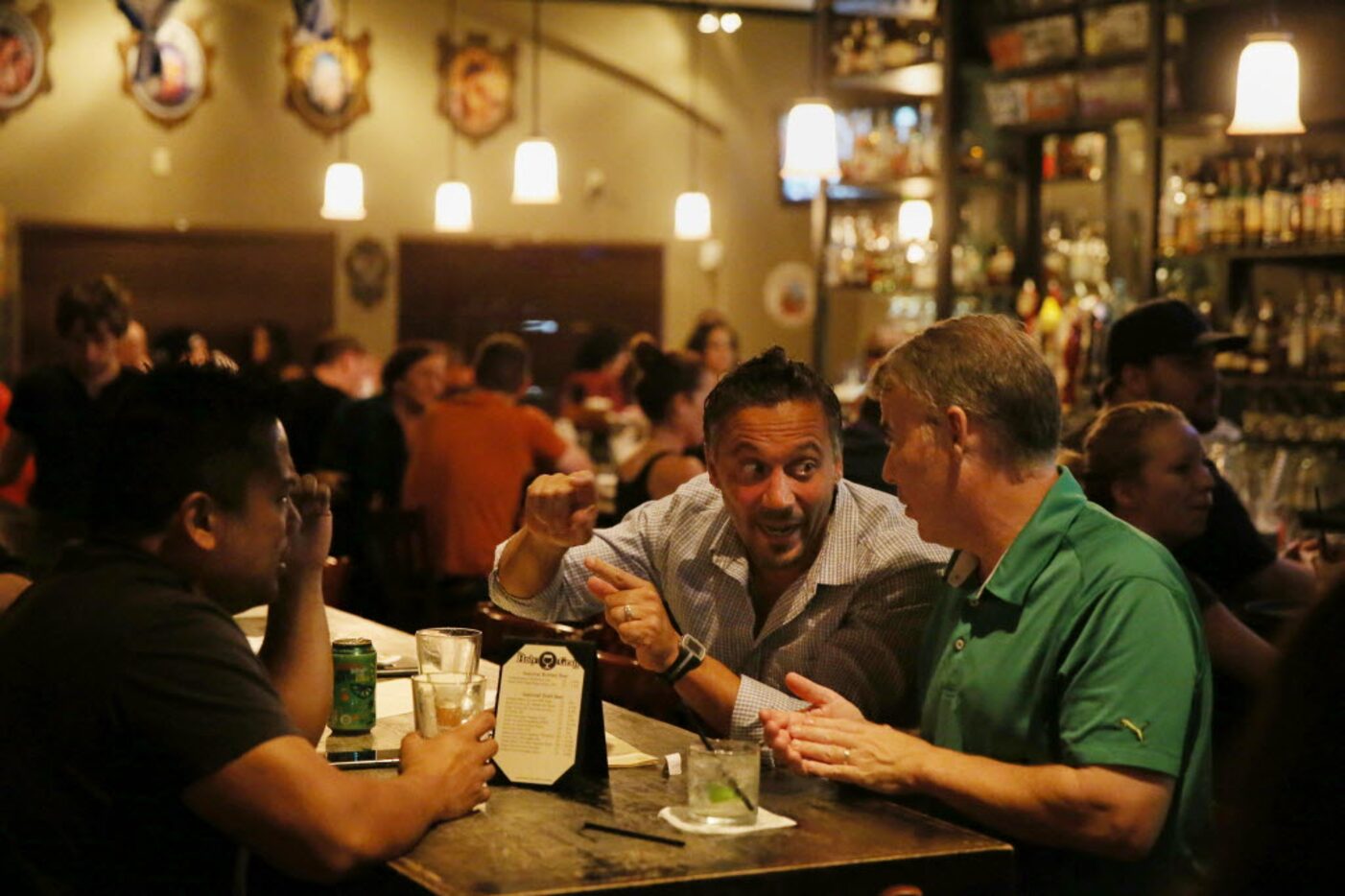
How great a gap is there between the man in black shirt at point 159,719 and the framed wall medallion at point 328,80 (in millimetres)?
10404

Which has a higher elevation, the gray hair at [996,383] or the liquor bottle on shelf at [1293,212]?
the liquor bottle on shelf at [1293,212]

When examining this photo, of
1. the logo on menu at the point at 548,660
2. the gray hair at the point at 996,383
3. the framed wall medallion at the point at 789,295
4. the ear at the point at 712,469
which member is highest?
the framed wall medallion at the point at 789,295

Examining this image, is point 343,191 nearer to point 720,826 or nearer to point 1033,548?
point 1033,548

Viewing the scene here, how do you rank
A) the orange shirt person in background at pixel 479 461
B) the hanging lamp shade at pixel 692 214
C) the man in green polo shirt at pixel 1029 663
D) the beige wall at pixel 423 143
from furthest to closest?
1. the beige wall at pixel 423 143
2. the hanging lamp shade at pixel 692 214
3. the orange shirt person in background at pixel 479 461
4. the man in green polo shirt at pixel 1029 663

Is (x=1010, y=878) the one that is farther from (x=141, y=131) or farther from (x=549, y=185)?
(x=141, y=131)

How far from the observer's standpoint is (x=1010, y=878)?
2.32 metres

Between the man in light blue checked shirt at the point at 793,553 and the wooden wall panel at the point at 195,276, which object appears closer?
the man in light blue checked shirt at the point at 793,553

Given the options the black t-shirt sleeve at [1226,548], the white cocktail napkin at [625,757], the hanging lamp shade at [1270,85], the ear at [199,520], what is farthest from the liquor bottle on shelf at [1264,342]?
the ear at [199,520]

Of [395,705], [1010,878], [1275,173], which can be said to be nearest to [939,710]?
[1010,878]

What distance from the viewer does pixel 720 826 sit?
2.35 meters

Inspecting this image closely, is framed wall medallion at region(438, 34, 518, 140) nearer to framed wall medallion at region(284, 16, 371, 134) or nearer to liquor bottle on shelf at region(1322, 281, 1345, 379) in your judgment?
framed wall medallion at region(284, 16, 371, 134)

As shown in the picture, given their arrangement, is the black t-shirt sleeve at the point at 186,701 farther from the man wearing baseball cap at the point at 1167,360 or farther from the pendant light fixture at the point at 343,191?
the pendant light fixture at the point at 343,191

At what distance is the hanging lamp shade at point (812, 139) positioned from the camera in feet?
23.1

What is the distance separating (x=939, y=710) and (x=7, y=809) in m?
1.35
